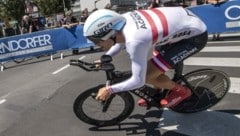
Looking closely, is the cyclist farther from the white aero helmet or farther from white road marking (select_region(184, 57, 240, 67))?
white road marking (select_region(184, 57, 240, 67))

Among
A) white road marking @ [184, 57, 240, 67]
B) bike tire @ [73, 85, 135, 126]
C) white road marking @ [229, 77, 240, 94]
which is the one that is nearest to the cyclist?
bike tire @ [73, 85, 135, 126]

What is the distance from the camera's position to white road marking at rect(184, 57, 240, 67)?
30.8 ft

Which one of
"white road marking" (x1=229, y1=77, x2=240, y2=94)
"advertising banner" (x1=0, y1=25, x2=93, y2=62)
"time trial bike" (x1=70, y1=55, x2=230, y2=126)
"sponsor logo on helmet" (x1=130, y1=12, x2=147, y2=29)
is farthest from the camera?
"advertising banner" (x1=0, y1=25, x2=93, y2=62)

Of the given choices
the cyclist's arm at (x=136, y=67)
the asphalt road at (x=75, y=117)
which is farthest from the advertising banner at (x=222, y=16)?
the cyclist's arm at (x=136, y=67)

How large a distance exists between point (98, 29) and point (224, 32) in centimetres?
1049

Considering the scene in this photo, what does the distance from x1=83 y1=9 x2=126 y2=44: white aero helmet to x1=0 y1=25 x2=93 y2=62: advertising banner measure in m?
11.5

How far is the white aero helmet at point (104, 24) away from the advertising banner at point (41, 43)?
11539 mm

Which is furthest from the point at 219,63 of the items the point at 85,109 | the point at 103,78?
the point at 85,109

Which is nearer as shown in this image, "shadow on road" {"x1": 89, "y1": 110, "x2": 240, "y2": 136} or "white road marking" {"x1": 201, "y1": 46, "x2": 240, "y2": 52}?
"shadow on road" {"x1": 89, "y1": 110, "x2": 240, "y2": 136}

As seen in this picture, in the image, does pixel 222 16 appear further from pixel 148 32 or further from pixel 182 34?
pixel 148 32

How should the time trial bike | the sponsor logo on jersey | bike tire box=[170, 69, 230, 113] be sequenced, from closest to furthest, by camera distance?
the sponsor logo on jersey → the time trial bike → bike tire box=[170, 69, 230, 113]

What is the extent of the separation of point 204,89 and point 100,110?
1.43 metres

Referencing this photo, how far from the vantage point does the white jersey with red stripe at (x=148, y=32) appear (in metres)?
4.47

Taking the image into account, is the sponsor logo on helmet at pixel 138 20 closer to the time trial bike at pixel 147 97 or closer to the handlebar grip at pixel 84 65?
the time trial bike at pixel 147 97
